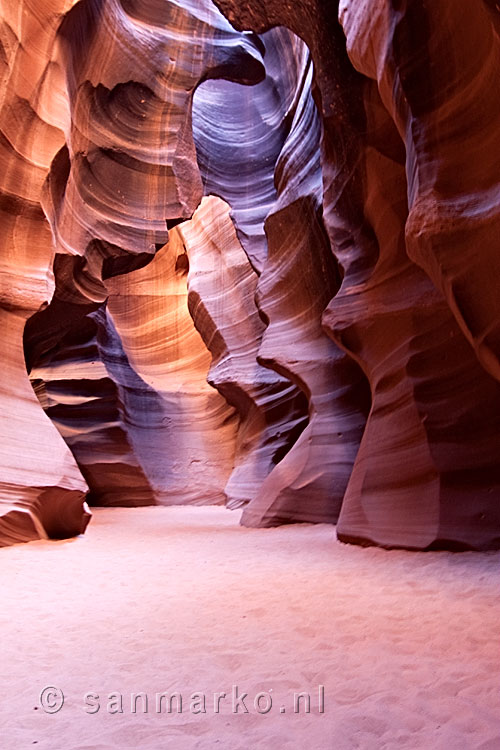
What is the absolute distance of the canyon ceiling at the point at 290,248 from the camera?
4.44 meters

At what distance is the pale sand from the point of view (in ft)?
6.16

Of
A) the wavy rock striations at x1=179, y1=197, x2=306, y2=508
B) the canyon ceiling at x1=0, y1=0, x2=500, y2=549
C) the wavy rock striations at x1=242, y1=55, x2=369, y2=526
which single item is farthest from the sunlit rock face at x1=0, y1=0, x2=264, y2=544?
the wavy rock striations at x1=179, y1=197, x2=306, y2=508

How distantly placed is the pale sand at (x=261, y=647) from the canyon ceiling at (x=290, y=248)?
1349 millimetres

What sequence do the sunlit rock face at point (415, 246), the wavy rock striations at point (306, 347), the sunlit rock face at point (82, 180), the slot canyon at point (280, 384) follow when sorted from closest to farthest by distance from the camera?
the slot canyon at point (280, 384) < the sunlit rock face at point (415, 246) < the sunlit rock face at point (82, 180) < the wavy rock striations at point (306, 347)

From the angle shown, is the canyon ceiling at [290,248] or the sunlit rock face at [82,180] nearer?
the canyon ceiling at [290,248]

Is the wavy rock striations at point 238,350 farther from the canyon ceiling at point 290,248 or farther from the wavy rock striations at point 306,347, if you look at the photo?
the wavy rock striations at point 306,347

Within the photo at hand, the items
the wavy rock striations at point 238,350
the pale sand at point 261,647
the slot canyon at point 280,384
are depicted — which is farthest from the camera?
the wavy rock striations at point 238,350

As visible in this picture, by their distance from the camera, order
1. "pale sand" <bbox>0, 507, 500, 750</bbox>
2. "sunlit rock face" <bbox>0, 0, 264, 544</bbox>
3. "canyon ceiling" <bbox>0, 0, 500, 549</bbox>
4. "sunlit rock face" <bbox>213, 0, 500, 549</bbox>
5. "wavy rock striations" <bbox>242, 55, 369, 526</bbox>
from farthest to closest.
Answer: "wavy rock striations" <bbox>242, 55, 369, 526</bbox>, "sunlit rock face" <bbox>0, 0, 264, 544</bbox>, "canyon ceiling" <bbox>0, 0, 500, 549</bbox>, "sunlit rock face" <bbox>213, 0, 500, 549</bbox>, "pale sand" <bbox>0, 507, 500, 750</bbox>

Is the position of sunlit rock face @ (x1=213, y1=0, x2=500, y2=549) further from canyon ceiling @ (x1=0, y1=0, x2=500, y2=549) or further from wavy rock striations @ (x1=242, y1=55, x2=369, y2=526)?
wavy rock striations @ (x1=242, y1=55, x2=369, y2=526)

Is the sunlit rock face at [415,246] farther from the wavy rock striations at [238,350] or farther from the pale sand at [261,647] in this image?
the wavy rock striations at [238,350]

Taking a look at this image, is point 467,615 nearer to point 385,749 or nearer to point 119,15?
point 385,749

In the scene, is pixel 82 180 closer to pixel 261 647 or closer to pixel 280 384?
pixel 280 384

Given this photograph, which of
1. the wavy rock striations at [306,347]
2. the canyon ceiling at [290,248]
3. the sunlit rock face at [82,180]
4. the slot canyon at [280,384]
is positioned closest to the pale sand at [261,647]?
the slot canyon at [280,384]

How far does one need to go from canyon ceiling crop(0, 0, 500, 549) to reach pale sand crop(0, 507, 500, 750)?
1.35 metres
